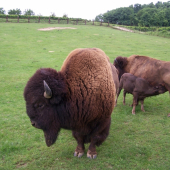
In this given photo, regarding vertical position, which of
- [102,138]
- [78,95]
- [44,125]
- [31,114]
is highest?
[78,95]

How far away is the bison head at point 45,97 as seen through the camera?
3.03m

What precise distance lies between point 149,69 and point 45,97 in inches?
185

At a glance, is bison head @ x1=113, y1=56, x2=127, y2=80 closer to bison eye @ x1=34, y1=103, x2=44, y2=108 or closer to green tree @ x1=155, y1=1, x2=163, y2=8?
bison eye @ x1=34, y1=103, x2=44, y2=108

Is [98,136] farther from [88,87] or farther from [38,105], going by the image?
[38,105]

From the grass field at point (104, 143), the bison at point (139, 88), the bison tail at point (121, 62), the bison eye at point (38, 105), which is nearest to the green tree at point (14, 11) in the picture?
the grass field at point (104, 143)

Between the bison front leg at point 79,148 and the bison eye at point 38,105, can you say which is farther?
the bison front leg at point 79,148

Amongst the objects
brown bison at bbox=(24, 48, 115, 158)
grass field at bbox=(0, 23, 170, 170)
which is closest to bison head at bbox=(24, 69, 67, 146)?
brown bison at bbox=(24, 48, 115, 158)

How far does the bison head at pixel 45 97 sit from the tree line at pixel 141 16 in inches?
1977

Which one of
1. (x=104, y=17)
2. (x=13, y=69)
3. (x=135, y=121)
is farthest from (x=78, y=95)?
(x=104, y=17)

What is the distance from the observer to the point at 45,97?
2988 mm

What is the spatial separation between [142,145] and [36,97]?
9.17 ft

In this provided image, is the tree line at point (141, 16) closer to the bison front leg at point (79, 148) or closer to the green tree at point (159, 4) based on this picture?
the green tree at point (159, 4)

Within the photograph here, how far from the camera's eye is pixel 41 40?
834 inches

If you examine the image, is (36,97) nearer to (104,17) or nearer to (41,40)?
(41,40)
